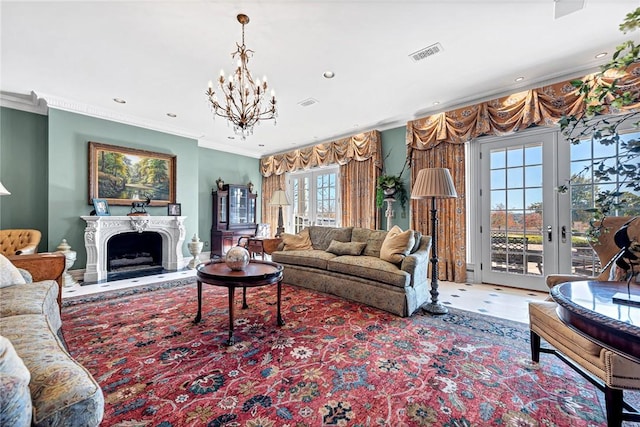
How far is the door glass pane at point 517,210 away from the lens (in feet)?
12.4

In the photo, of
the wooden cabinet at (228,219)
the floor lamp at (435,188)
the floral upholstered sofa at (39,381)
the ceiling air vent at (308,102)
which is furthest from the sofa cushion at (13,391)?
the wooden cabinet at (228,219)

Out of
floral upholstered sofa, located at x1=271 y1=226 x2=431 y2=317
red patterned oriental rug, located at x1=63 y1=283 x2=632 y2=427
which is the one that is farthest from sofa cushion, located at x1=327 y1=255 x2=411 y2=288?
red patterned oriental rug, located at x1=63 y1=283 x2=632 y2=427

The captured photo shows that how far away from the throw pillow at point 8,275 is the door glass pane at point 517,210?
554 centimetres

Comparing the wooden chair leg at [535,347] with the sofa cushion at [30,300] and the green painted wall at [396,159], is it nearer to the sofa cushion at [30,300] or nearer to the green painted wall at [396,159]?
the green painted wall at [396,159]

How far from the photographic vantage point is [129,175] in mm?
4969

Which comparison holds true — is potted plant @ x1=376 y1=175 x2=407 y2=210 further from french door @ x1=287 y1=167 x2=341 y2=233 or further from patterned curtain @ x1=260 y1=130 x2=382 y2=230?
french door @ x1=287 y1=167 x2=341 y2=233

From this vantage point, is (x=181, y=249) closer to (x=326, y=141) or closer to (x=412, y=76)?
(x=326, y=141)

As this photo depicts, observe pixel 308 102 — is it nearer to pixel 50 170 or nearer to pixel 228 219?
pixel 228 219

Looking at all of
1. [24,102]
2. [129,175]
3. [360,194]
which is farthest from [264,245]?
[24,102]

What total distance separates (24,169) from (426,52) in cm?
610

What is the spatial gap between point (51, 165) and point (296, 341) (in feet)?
15.8

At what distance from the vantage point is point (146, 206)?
5180 millimetres

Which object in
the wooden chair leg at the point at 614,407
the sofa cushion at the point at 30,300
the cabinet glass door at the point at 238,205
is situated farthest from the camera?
the cabinet glass door at the point at 238,205

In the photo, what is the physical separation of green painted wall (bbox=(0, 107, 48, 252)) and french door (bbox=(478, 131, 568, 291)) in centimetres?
711
